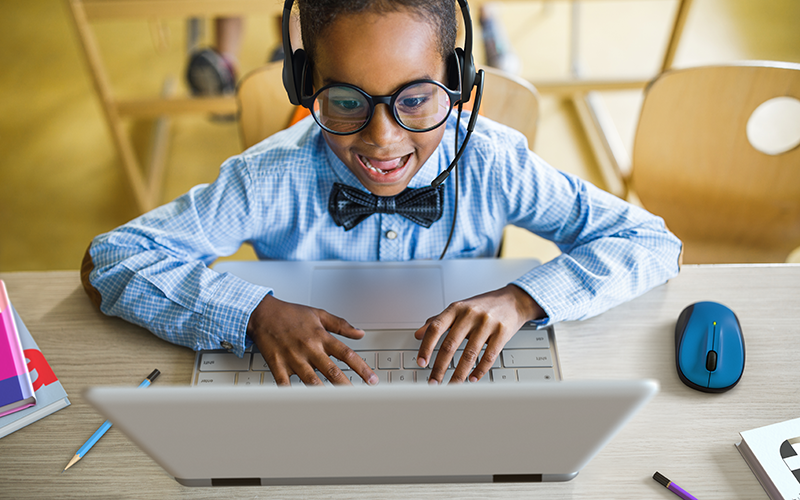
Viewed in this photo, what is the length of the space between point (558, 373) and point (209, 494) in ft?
1.45

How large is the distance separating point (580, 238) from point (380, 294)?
14.2 inches

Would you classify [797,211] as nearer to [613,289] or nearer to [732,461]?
[613,289]

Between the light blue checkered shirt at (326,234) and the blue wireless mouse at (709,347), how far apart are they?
0.28ft

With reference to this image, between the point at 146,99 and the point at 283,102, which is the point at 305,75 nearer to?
the point at 283,102

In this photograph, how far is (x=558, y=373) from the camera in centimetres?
74

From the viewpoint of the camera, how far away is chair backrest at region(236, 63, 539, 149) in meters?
1.16

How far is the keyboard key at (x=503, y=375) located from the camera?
0.73m

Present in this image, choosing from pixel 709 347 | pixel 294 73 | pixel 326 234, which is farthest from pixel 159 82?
pixel 709 347

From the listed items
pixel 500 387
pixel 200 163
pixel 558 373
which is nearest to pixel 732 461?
pixel 558 373

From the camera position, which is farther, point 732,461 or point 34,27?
point 34,27

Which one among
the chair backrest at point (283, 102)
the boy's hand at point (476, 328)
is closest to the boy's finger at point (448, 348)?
the boy's hand at point (476, 328)

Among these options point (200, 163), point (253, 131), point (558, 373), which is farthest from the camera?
point (200, 163)

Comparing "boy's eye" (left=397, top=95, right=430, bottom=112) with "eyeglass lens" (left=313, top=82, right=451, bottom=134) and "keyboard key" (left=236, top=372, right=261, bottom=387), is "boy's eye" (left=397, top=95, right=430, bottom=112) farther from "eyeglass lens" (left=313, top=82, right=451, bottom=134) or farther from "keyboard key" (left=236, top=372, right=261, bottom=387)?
"keyboard key" (left=236, top=372, right=261, bottom=387)

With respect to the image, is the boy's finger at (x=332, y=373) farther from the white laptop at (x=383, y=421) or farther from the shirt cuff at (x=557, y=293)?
the shirt cuff at (x=557, y=293)
